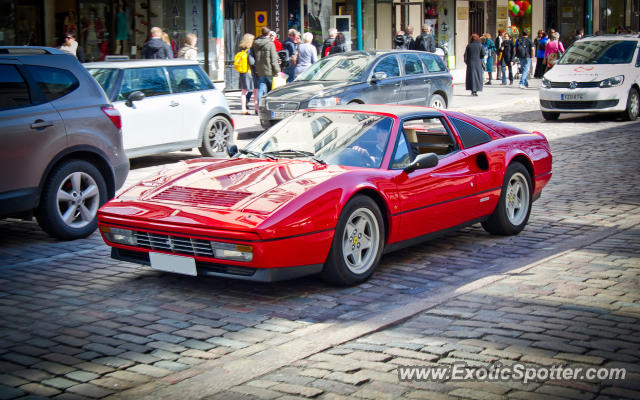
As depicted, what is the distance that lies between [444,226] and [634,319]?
2055mm

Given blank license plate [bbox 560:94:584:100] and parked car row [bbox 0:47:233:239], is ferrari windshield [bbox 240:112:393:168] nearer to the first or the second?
parked car row [bbox 0:47:233:239]

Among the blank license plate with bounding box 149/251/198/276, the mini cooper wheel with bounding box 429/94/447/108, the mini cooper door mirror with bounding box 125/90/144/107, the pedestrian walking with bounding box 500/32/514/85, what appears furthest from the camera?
the pedestrian walking with bounding box 500/32/514/85

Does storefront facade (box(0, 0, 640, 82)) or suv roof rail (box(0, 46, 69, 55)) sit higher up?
storefront facade (box(0, 0, 640, 82))

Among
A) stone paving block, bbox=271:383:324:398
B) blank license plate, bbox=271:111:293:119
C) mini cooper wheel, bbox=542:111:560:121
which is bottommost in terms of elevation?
stone paving block, bbox=271:383:324:398

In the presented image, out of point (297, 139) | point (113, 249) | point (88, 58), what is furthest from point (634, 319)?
point (88, 58)

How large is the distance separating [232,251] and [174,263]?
51 cm

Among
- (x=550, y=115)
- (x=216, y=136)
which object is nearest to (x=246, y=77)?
(x=216, y=136)

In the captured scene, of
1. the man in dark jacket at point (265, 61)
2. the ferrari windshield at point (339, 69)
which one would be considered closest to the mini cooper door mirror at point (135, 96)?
the ferrari windshield at point (339, 69)

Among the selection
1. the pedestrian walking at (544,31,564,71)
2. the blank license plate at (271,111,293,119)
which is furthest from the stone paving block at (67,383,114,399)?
the pedestrian walking at (544,31,564,71)

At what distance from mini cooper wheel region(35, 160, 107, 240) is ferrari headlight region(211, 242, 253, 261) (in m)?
2.79

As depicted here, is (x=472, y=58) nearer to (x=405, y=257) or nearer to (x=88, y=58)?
(x=88, y=58)

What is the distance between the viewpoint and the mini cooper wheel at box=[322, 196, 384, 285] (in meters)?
6.16

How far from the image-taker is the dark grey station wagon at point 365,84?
16.1 meters

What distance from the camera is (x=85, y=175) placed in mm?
8359
